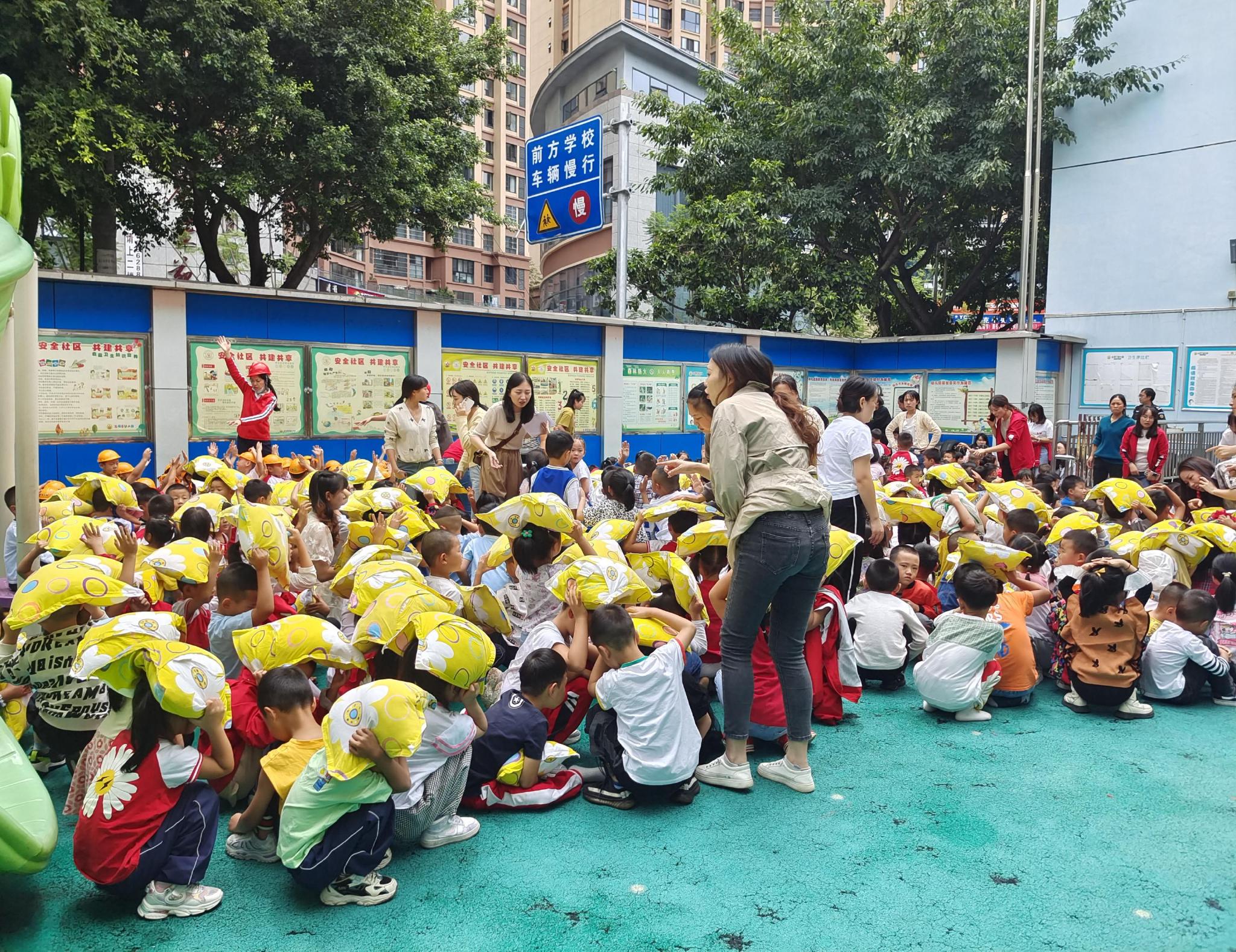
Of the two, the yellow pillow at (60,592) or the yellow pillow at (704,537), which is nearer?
the yellow pillow at (60,592)

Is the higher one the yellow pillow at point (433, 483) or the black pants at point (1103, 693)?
the yellow pillow at point (433, 483)

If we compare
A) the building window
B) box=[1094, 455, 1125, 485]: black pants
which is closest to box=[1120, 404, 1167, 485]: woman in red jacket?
box=[1094, 455, 1125, 485]: black pants

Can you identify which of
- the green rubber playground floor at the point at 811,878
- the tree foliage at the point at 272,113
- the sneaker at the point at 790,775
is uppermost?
the tree foliage at the point at 272,113

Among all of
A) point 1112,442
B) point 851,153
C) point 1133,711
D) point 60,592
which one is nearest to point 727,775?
point 1133,711

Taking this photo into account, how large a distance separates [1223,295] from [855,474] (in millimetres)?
12526

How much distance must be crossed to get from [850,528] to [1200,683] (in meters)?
1.78

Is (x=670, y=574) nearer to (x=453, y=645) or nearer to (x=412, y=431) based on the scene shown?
(x=453, y=645)

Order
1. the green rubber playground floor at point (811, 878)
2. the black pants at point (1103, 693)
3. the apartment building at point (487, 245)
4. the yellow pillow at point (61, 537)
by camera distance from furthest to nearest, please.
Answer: the apartment building at point (487, 245), the black pants at point (1103, 693), the yellow pillow at point (61, 537), the green rubber playground floor at point (811, 878)

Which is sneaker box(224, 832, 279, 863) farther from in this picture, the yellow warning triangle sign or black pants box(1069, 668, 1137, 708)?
the yellow warning triangle sign

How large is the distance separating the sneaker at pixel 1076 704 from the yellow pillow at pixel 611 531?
227cm

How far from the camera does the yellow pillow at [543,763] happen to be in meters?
3.19

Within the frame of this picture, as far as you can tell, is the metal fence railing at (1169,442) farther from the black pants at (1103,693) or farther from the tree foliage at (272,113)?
the tree foliage at (272,113)

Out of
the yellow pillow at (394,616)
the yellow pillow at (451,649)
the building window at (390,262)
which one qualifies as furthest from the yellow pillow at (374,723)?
the building window at (390,262)

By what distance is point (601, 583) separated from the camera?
329 cm
